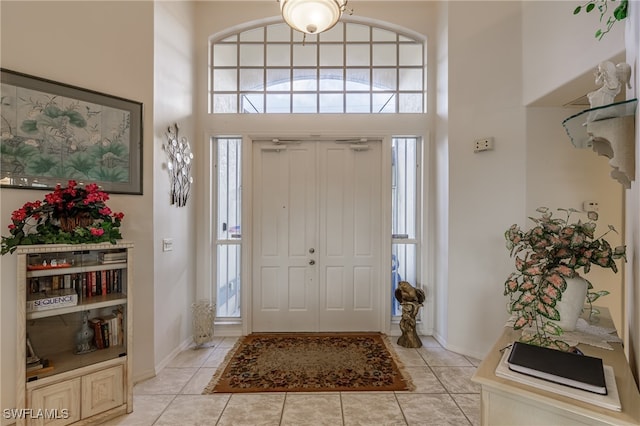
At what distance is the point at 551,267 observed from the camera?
4.81 feet

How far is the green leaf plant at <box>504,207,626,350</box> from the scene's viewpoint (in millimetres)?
1318

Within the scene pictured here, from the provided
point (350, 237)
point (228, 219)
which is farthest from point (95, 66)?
point (350, 237)

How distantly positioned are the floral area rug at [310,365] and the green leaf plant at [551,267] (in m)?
1.42

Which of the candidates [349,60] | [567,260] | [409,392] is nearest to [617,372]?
[567,260]

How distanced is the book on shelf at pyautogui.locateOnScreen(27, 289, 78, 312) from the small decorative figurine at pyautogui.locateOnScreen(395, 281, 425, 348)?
113 inches

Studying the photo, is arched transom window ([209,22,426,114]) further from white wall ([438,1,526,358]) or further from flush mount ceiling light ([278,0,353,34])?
flush mount ceiling light ([278,0,353,34])

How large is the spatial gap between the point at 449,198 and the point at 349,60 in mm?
2045

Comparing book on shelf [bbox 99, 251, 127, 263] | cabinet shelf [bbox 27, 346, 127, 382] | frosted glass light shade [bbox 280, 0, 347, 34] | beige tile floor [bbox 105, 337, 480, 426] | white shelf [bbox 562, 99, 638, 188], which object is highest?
frosted glass light shade [bbox 280, 0, 347, 34]

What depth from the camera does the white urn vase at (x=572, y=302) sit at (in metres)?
1.51

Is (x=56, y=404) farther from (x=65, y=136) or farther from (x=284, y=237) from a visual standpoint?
(x=284, y=237)

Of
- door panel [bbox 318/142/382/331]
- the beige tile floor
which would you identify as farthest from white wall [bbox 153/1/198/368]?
door panel [bbox 318/142/382/331]

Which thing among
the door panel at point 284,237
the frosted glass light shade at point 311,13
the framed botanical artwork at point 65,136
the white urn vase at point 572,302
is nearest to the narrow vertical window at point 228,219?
the door panel at point 284,237

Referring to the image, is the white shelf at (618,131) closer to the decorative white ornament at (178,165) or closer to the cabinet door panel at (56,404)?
the decorative white ornament at (178,165)

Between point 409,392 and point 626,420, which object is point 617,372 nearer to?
point 626,420
